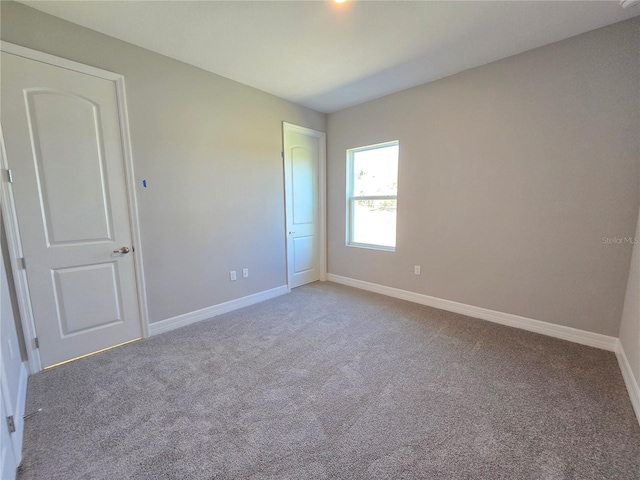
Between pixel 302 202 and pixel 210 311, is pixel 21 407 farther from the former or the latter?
pixel 302 202

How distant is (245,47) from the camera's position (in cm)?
231

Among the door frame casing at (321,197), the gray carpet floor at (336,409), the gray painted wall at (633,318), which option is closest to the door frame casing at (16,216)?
the gray carpet floor at (336,409)

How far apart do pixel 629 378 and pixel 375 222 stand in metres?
2.68

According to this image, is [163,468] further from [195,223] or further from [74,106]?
[74,106]

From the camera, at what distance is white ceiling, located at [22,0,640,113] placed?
1849 mm

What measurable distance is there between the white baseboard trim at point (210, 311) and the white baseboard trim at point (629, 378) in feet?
10.7

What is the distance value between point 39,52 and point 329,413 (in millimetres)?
3217

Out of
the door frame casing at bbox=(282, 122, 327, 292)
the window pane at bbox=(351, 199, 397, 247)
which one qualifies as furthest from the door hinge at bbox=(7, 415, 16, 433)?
the window pane at bbox=(351, 199, 397, 247)

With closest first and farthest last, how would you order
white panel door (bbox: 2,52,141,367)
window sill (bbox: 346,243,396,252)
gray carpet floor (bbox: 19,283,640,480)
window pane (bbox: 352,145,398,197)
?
1. gray carpet floor (bbox: 19,283,640,480)
2. white panel door (bbox: 2,52,141,367)
3. window pane (bbox: 352,145,398,197)
4. window sill (bbox: 346,243,396,252)

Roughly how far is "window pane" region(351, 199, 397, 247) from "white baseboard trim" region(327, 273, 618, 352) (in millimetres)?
653

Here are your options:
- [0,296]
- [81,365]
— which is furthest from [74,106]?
[81,365]

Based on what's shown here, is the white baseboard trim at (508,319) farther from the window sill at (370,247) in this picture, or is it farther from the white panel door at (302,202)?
the white panel door at (302,202)

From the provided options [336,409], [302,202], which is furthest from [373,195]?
[336,409]

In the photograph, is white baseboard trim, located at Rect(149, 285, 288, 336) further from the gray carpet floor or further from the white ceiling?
the white ceiling
